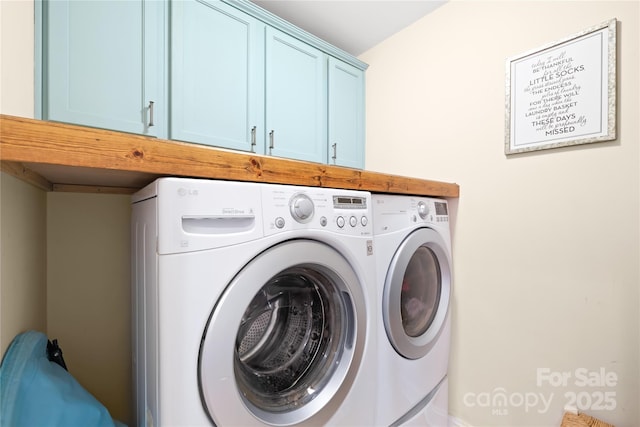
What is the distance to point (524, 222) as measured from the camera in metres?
→ 1.36

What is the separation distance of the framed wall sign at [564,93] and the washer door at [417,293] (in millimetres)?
609

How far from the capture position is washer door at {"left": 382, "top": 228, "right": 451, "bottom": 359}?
110 centimetres

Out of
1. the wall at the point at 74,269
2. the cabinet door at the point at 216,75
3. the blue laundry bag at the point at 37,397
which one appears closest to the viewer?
the blue laundry bag at the point at 37,397

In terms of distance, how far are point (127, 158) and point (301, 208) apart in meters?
0.41

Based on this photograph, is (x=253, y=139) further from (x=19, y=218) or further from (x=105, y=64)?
(x=19, y=218)

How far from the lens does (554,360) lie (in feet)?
4.16

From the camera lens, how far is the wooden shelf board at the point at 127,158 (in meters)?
0.53

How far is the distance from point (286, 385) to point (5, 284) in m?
0.75

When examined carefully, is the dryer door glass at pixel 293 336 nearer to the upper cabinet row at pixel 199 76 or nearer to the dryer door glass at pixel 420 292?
the dryer door glass at pixel 420 292

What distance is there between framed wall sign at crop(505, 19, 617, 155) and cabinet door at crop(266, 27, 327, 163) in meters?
1.03

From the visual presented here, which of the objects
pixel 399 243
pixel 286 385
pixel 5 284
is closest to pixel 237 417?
pixel 286 385

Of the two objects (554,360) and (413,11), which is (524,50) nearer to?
(413,11)

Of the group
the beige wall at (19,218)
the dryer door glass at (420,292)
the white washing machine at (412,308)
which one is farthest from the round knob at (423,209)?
the beige wall at (19,218)

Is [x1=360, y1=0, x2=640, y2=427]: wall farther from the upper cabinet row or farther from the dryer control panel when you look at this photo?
the upper cabinet row
